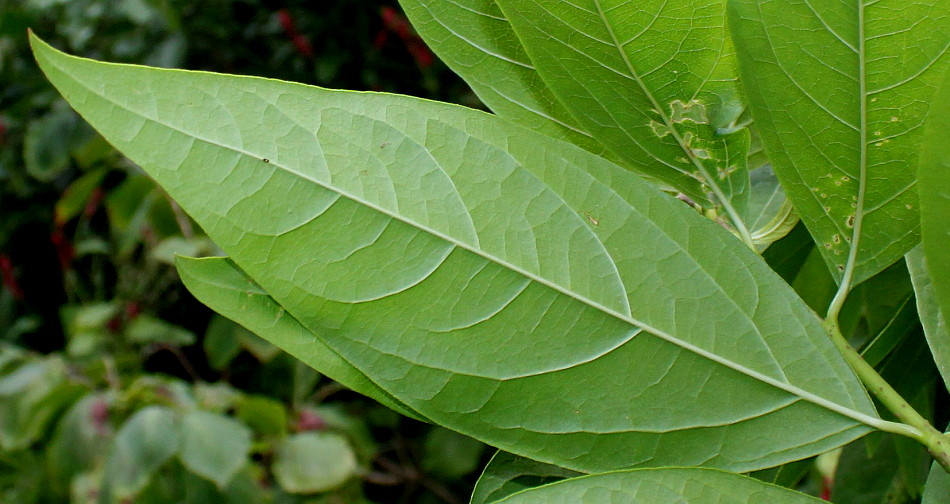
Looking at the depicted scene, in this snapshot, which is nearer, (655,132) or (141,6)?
(655,132)

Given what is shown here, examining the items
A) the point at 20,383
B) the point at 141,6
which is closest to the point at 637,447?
the point at 20,383

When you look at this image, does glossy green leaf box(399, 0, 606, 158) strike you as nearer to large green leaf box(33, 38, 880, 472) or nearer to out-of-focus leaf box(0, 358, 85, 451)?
large green leaf box(33, 38, 880, 472)

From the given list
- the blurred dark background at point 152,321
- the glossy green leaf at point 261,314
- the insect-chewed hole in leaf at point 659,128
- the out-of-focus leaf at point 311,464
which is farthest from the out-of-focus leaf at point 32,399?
the insect-chewed hole in leaf at point 659,128

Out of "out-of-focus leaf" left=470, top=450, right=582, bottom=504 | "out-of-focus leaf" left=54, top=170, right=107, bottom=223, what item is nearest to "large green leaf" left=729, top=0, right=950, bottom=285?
"out-of-focus leaf" left=470, top=450, right=582, bottom=504

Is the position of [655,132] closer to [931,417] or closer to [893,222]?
[893,222]

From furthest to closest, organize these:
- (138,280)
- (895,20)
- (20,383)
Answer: (138,280), (20,383), (895,20)
